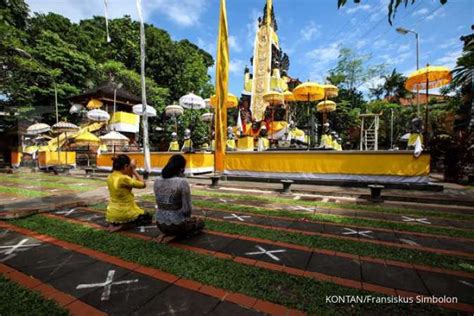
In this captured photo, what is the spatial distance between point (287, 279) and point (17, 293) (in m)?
2.77

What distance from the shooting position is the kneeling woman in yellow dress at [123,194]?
154 inches

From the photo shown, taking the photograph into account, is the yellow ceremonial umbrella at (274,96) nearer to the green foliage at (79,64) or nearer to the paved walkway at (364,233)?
the paved walkway at (364,233)

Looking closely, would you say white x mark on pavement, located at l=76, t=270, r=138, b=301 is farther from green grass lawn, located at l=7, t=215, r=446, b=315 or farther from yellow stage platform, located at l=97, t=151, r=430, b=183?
yellow stage platform, located at l=97, t=151, r=430, b=183

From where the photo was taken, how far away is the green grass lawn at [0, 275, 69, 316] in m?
2.03

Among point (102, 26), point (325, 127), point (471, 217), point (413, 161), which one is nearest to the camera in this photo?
point (471, 217)

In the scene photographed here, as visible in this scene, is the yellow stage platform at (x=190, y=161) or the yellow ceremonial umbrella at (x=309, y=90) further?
the yellow stage platform at (x=190, y=161)

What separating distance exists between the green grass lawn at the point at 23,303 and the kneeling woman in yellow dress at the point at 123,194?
176 cm

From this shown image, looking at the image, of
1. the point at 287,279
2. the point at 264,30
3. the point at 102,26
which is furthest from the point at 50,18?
the point at 287,279

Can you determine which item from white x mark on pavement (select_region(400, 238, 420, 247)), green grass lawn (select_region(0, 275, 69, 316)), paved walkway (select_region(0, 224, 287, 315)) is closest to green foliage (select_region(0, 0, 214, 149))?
paved walkway (select_region(0, 224, 287, 315))

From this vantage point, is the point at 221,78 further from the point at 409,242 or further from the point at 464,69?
the point at 464,69

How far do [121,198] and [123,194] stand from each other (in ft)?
0.44

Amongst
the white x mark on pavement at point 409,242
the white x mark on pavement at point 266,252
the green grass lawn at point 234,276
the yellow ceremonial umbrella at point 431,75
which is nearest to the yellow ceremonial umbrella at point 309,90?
the yellow ceremonial umbrella at point 431,75

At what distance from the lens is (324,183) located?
9.68 metres

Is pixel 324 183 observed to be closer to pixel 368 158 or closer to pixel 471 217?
pixel 368 158
